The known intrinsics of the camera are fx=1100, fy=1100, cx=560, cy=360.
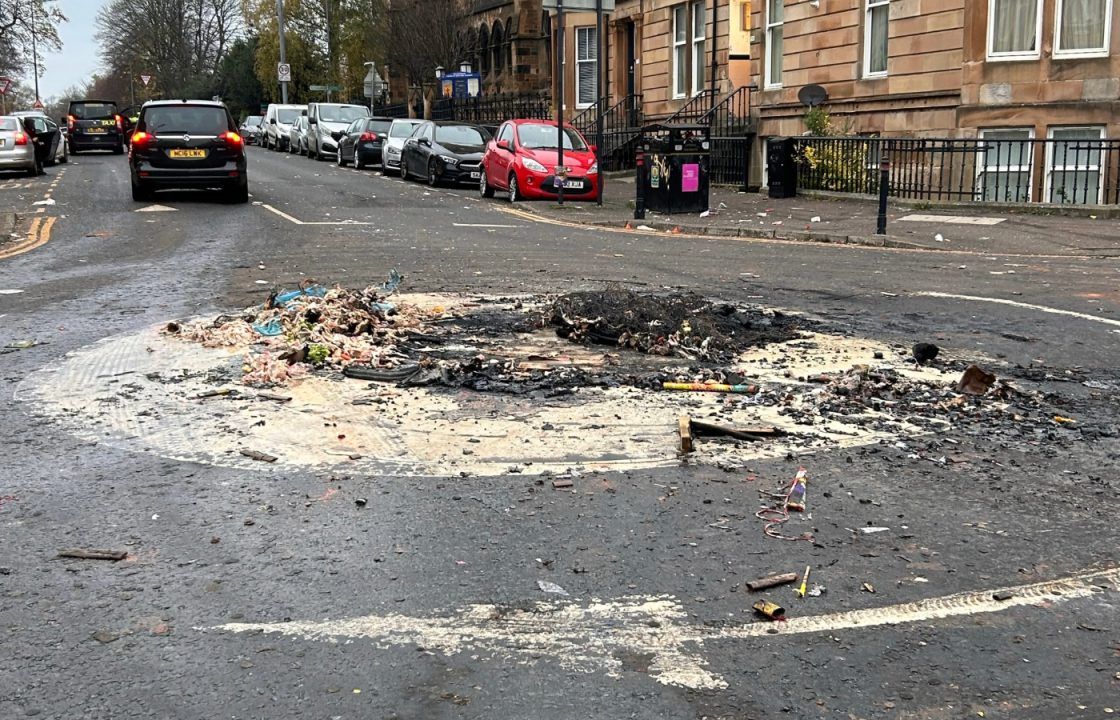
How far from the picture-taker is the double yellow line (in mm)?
14000

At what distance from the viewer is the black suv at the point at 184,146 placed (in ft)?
63.5

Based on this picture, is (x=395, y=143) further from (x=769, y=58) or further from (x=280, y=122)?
(x=280, y=122)

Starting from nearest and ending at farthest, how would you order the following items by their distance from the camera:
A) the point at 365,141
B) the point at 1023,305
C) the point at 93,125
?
the point at 1023,305
the point at 365,141
the point at 93,125

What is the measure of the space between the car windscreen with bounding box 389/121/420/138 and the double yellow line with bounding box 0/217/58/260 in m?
13.7

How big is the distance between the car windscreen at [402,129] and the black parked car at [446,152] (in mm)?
2819

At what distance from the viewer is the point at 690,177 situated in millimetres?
19297

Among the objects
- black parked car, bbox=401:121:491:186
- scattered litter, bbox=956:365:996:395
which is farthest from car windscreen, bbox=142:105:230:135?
scattered litter, bbox=956:365:996:395

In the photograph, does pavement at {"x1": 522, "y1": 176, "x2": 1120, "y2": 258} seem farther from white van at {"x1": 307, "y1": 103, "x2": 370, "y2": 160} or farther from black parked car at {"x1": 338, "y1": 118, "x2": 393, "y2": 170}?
white van at {"x1": 307, "y1": 103, "x2": 370, "y2": 160}

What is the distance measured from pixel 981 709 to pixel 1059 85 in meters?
19.5

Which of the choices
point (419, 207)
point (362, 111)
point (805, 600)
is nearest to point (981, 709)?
point (805, 600)

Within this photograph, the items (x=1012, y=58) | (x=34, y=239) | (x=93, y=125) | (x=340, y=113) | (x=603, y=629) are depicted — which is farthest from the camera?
(x=93, y=125)

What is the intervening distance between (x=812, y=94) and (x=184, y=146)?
13.4 meters

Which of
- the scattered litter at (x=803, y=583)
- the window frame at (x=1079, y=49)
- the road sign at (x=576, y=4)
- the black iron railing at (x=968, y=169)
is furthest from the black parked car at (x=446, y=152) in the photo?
the scattered litter at (x=803, y=583)

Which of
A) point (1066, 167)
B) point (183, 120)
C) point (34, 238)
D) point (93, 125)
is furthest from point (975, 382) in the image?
point (93, 125)
